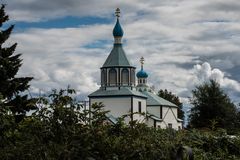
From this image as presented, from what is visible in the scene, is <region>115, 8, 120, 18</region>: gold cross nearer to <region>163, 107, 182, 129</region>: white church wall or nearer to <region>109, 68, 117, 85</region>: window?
<region>109, 68, 117, 85</region>: window

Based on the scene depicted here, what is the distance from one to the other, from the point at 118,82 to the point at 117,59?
10.5 ft

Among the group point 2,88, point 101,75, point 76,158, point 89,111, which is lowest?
point 76,158

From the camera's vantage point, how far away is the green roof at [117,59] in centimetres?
7781

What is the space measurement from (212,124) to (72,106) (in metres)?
2.50

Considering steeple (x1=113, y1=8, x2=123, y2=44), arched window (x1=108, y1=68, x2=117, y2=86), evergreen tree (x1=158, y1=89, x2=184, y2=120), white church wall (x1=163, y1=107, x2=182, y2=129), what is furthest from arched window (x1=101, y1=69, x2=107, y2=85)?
evergreen tree (x1=158, y1=89, x2=184, y2=120)

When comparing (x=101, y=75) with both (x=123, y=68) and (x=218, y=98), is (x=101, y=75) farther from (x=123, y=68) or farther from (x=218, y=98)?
(x=218, y=98)

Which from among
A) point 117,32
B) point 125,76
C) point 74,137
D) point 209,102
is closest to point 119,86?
point 125,76

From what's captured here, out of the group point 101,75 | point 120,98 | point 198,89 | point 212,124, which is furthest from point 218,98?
point 212,124

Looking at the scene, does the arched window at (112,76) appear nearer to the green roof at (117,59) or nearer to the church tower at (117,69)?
the church tower at (117,69)

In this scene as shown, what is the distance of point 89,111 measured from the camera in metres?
5.49

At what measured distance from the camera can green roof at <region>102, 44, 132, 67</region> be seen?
77812 mm

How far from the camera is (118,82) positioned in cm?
7750

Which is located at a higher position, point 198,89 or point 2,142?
point 198,89

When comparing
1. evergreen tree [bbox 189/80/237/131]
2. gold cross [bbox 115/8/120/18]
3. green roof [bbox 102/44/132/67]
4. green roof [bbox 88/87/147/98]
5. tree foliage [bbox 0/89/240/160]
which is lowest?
tree foliage [bbox 0/89/240/160]
